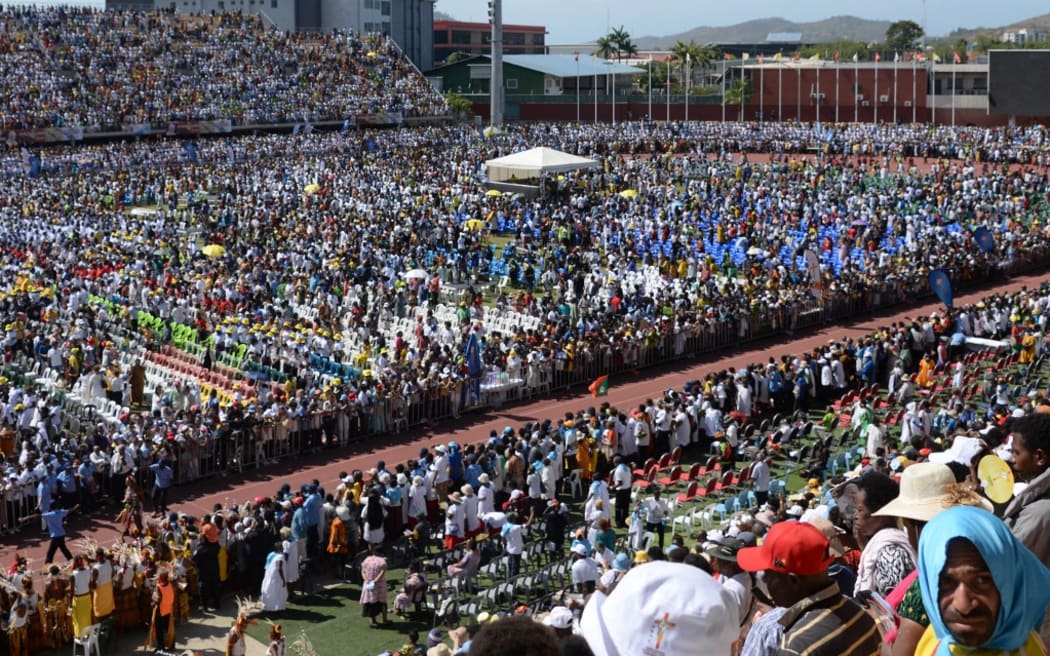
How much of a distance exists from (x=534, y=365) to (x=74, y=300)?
1208 centimetres

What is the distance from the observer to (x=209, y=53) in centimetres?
8075

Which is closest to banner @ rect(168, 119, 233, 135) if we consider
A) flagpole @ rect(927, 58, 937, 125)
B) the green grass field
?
flagpole @ rect(927, 58, 937, 125)

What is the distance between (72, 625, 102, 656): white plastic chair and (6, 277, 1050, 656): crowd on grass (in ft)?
0.53

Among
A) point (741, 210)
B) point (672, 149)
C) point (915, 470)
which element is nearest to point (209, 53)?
point (672, 149)

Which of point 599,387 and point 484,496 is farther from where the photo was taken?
point 599,387

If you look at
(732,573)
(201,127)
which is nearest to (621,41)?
(201,127)

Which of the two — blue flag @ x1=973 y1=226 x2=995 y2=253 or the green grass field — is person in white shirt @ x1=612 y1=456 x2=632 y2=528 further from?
blue flag @ x1=973 y1=226 x2=995 y2=253

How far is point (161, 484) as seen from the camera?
69.2ft

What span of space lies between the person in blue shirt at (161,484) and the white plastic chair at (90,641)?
17.1ft

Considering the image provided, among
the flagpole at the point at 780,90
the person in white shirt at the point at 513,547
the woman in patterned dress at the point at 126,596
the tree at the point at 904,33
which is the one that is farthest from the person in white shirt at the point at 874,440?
the tree at the point at 904,33

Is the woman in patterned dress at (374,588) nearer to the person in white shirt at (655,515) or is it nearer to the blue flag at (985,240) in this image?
the person in white shirt at (655,515)

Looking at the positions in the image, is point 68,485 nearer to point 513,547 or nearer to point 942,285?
point 513,547

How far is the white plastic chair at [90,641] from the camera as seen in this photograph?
15719mm

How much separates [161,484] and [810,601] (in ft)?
56.5
